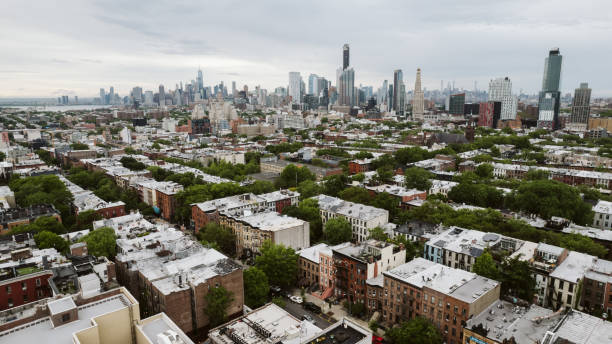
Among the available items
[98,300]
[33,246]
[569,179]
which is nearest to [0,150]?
[33,246]

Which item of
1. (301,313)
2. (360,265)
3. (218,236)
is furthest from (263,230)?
(360,265)

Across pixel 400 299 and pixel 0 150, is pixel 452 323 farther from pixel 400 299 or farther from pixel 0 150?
pixel 0 150

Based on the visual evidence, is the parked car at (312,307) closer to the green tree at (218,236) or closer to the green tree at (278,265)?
the green tree at (278,265)

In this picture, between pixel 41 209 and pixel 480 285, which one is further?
pixel 41 209

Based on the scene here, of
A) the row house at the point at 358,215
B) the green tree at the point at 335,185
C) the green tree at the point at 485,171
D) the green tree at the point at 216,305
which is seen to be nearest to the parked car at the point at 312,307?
the green tree at the point at 216,305

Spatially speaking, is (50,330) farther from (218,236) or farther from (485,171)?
(485,171)

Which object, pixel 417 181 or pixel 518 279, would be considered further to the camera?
pixel 417 181

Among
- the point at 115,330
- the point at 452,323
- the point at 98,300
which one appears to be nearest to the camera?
the point at 115,330

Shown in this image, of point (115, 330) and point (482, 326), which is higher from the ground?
point (115, 330)
